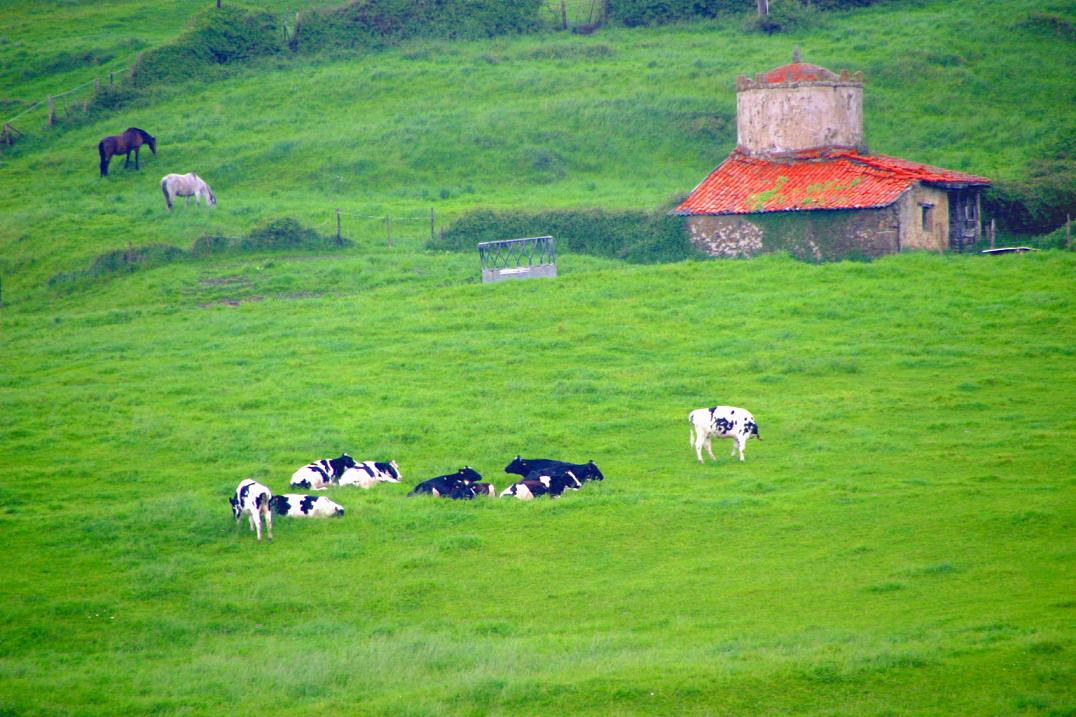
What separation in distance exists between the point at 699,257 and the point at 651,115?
16494 millimetres

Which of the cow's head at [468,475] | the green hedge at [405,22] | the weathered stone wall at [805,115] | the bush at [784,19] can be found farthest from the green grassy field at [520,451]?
the green hedge at [405,22]

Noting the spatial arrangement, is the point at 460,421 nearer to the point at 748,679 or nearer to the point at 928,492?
the point at 928,492

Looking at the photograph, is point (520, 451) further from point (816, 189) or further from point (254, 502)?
point (816, 189)

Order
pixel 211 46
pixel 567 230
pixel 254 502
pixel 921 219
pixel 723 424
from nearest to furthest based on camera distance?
pixel 254 502
pixel 723 424
pixel 921 219
pixel 567 230
pixel 211 46

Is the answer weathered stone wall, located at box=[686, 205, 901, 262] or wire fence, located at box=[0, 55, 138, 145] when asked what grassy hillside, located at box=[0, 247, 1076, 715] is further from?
wire fence, located at box=[0, 55, 138, 145]

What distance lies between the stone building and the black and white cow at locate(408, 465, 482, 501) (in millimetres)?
22793

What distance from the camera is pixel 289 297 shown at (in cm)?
4025

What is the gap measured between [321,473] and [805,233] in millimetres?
24035

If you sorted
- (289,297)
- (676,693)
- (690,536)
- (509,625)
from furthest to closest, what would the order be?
1. (289,297)
2. (690,536)
3. (509,625)
4. (676,693)

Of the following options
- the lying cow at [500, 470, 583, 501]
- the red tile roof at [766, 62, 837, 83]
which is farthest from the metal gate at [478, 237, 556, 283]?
the lying cow at [500, 470, 583, 501]

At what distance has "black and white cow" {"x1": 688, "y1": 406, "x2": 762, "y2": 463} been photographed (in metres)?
24.2

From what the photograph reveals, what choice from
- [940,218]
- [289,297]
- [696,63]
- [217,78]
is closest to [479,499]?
[289,297]

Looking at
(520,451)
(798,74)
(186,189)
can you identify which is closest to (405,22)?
(186,189)

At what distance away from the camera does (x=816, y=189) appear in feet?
141
